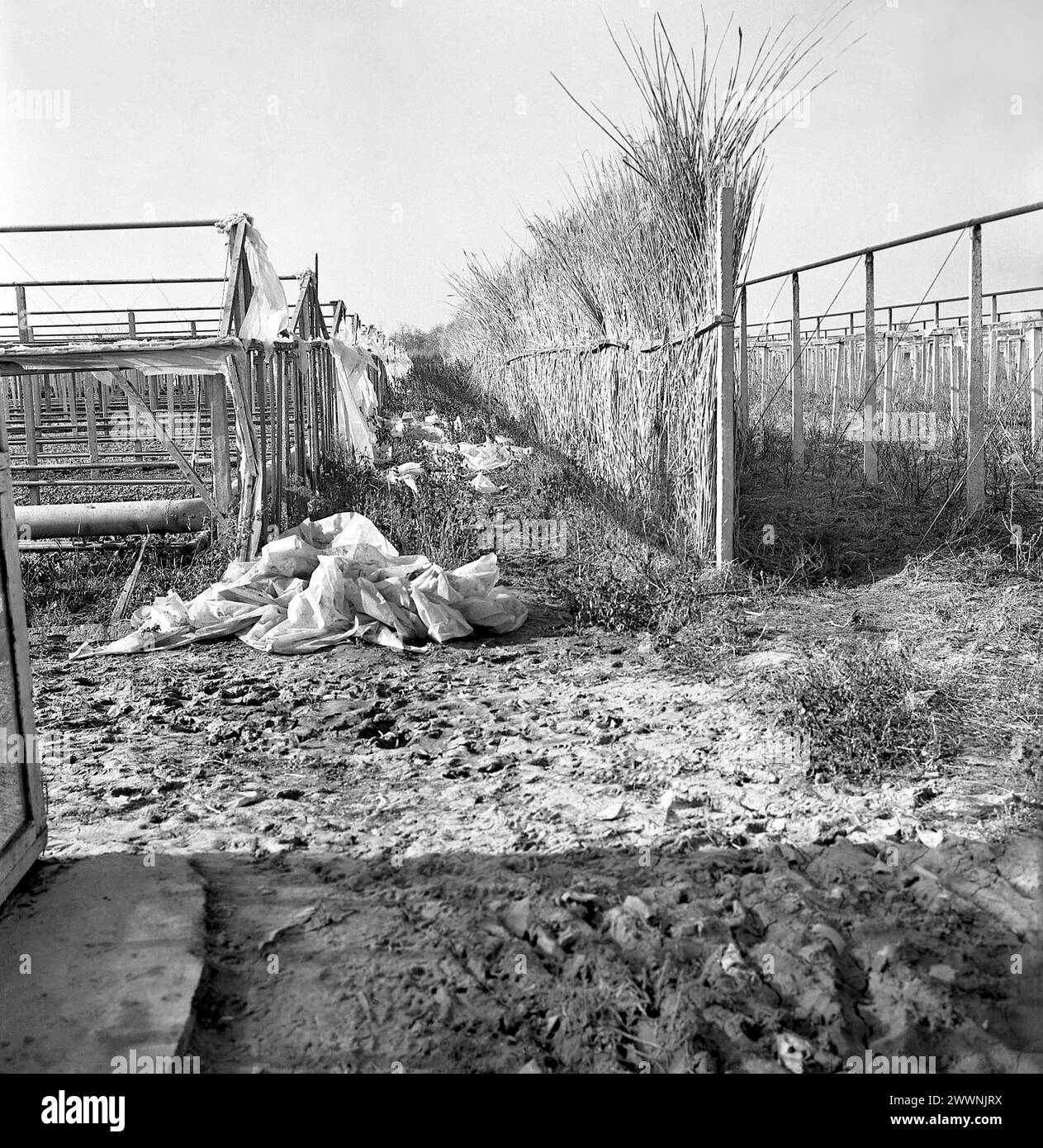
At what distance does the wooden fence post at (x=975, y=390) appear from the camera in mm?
7395

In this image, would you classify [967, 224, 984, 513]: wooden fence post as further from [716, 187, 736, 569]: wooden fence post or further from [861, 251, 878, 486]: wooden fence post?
[716, 187, 736, 569]: wooden fence post

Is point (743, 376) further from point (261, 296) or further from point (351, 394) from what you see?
point (261, 296)

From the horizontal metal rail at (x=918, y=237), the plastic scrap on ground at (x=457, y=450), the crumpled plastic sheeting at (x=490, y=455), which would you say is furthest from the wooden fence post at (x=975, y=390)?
the crumpled plastic sheeting at (x=490, y=455)

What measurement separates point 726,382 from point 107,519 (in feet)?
14.3

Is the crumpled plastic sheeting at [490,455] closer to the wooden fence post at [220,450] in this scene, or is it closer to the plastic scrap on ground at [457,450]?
the plastic scrap on ground at [457,450]

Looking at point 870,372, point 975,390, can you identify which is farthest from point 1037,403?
point 975,390

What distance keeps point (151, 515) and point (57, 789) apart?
3.84 metres

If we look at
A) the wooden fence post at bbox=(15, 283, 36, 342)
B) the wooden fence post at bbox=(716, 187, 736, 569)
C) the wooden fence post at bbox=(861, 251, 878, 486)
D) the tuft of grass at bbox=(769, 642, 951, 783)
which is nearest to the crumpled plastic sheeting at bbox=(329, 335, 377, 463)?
the wooden fence post at bbox=(15, 283, 36, 342)

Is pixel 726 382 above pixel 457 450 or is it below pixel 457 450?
above

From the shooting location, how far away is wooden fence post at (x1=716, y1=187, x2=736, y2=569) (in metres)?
6.51

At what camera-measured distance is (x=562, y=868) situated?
10.4 ft

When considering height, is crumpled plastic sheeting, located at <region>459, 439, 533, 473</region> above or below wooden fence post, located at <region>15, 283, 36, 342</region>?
below

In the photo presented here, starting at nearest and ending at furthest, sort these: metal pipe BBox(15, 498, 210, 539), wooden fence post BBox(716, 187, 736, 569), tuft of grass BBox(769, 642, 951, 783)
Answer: tuft of grass BBox(769, 642, 951, 783) → wooden fence post BBox(716, 187, 736, 569) → metal pipe BBox(15, 498, 210, 539)

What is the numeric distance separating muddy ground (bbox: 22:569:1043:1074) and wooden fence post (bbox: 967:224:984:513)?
3399 millimetres
